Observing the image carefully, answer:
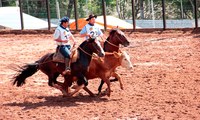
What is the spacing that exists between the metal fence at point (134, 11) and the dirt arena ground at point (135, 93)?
4.62 meters

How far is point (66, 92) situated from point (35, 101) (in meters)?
0.75

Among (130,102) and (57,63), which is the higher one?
(57,63)

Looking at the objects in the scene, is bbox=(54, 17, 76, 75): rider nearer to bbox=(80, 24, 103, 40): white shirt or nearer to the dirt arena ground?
bbox=(80, 24, 103, 40): white shirt

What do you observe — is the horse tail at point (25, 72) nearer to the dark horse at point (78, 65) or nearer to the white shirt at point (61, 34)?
the dark horse at point (78, 65)

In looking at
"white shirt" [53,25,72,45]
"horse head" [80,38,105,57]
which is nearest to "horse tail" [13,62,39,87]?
"white shirt" [53,25,72,45]

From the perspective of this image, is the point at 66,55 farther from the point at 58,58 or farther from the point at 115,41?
the point at 115,41

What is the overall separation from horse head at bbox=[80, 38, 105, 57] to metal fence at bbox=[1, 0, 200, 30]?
36.6ft

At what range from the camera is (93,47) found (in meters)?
11.4

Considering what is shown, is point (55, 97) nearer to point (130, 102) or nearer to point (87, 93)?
point (87, 93)

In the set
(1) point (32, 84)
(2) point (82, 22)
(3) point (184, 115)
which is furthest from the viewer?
(2) point (82, 22)

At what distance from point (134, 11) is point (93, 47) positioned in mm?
12653

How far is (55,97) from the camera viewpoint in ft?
39.5

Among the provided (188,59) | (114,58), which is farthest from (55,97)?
(188,59)

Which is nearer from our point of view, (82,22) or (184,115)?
(184,115)
